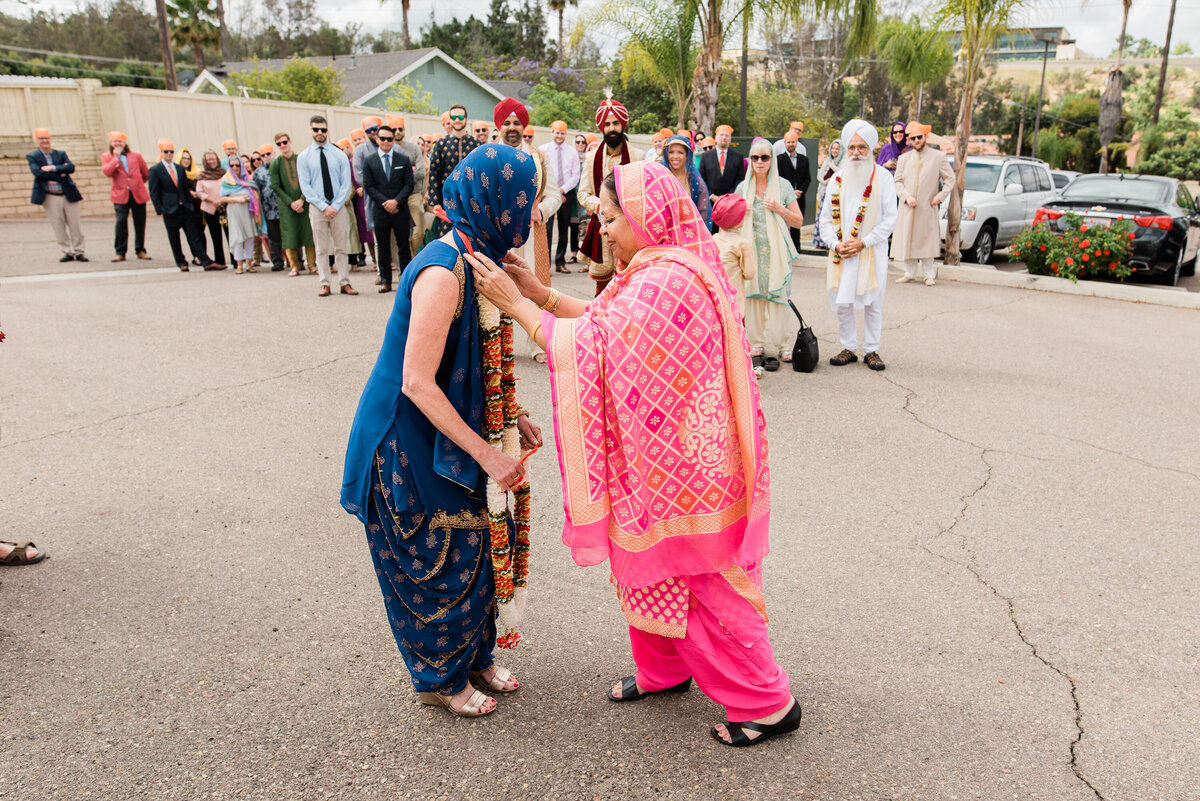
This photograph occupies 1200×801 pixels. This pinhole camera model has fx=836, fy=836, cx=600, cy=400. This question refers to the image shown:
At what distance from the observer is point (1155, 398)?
655 centimetres

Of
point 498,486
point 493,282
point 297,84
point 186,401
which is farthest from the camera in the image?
point 297,84

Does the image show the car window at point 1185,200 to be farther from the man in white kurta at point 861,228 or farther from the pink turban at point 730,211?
the pink turban at point 730,211

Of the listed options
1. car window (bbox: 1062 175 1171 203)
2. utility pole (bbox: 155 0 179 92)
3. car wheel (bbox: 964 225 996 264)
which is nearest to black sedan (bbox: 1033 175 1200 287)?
car window (bbox: 1062 175 1171 203)

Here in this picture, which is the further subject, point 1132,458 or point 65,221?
point 65,221

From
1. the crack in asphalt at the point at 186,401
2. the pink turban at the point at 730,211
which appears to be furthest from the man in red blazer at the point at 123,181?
the pink turban at the point at 730,211

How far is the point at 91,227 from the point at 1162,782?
795 inches

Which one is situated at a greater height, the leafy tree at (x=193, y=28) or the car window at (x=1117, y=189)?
the leafy tree at (x=193, y=28)

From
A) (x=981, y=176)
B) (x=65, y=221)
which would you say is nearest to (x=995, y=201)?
(x=981, y=176)

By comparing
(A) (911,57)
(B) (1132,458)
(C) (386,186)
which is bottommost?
(B) (1132,458)

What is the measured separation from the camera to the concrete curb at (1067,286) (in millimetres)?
10266

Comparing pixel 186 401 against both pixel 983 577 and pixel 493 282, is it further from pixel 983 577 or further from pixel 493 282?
pixel 983 577

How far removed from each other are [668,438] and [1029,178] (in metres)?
14.9

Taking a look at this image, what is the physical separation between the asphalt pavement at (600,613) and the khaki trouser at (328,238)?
11.6ft

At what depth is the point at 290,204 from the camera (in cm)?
1105
